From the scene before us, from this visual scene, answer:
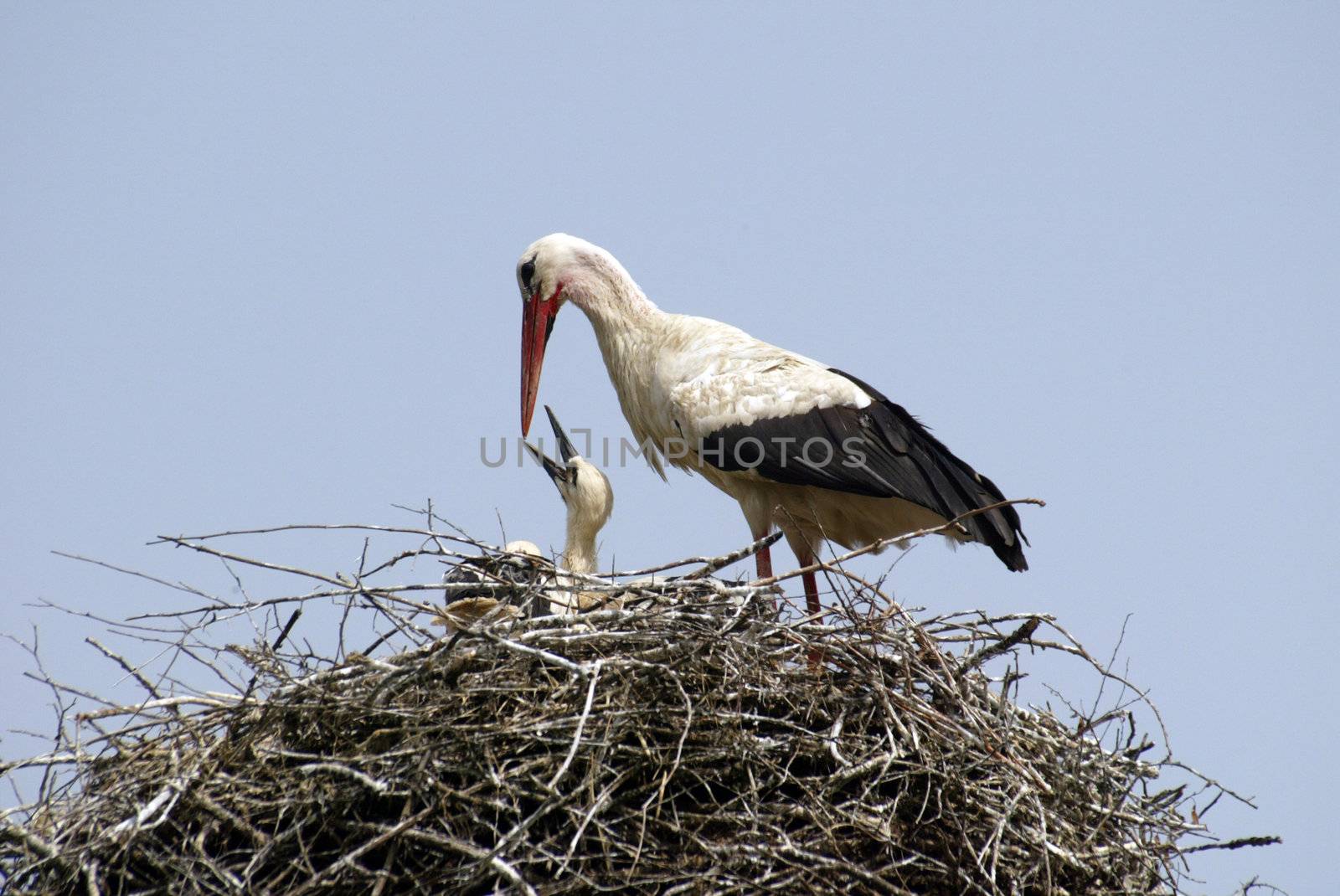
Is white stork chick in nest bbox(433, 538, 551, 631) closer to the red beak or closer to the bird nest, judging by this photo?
the bird nest

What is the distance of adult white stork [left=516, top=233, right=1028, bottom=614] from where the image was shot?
543 cm

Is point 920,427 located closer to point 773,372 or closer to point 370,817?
point 773,372

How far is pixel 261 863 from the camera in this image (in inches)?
139

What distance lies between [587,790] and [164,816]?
96cm

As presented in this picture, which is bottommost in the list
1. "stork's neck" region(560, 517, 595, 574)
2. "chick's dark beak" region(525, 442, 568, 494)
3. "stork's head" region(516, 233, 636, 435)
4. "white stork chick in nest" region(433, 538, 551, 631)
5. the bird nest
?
the bird nest

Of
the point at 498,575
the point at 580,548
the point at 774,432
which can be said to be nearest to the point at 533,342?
the point at 580,548

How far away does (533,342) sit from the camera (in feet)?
20.8

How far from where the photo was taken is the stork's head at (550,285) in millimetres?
6172

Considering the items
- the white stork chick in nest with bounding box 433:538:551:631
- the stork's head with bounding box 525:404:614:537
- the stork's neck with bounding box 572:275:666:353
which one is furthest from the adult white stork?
the white stork chick in nest with bounding box 433:538:551:631

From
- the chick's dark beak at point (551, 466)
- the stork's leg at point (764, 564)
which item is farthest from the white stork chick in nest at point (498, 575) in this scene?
the chick's dark beak at point (551, 466)

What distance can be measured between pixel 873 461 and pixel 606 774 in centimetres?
207

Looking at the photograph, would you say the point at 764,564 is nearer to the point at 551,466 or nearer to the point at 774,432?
the point at 774,432

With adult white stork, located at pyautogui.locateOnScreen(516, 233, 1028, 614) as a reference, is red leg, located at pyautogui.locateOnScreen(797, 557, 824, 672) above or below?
below

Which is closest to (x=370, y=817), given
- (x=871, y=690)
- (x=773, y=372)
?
(x=871, y=690)
